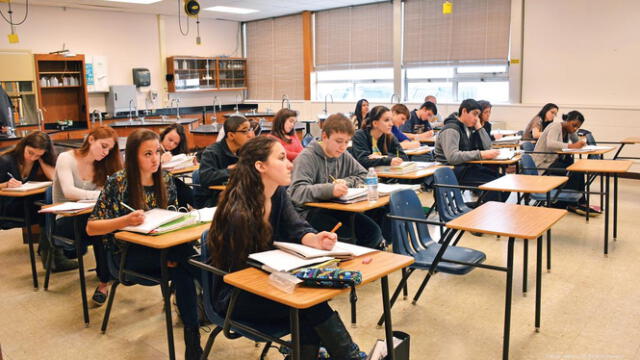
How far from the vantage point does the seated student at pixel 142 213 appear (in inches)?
102

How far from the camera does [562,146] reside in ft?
17.7

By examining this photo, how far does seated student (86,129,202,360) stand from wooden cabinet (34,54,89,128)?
7.16 meters

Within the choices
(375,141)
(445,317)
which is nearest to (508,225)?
(445,317)

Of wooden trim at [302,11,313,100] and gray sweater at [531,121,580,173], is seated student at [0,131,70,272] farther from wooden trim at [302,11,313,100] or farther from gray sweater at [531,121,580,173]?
wooden trim at [302,11,313,100]

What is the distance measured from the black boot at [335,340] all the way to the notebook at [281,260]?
22cm

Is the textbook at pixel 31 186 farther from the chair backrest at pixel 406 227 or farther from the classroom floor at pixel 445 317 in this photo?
the chair backrest at pixel 406 227

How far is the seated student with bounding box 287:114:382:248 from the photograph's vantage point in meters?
3.21

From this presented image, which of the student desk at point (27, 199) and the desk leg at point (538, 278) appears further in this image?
the student desk at point (27, 199)

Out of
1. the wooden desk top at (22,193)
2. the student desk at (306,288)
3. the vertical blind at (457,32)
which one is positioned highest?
the vertical blind at (457,32)

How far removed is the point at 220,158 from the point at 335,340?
228 centimetres

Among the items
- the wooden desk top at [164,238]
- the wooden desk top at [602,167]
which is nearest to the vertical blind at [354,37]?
the wooden desk top at [602,167]

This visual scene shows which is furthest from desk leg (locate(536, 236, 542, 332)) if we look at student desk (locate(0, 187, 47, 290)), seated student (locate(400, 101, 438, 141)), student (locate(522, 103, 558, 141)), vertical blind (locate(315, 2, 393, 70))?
vertical blind (locate(315, 2, 393, 70))

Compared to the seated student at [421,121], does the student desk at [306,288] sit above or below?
below

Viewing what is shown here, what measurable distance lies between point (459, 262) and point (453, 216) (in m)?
1.12
